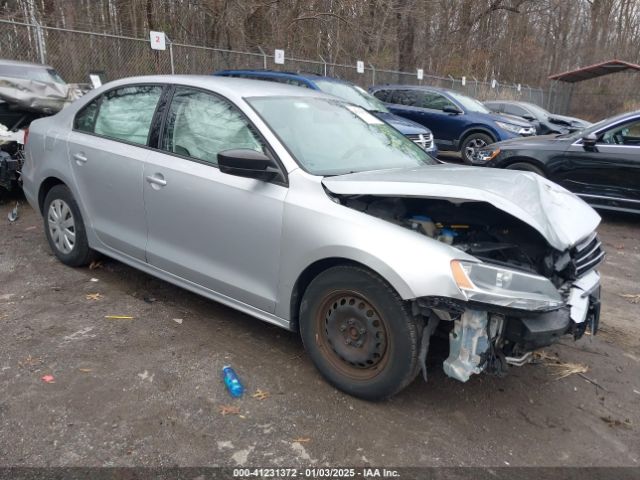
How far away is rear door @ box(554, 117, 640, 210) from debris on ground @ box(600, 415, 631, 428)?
5.03m

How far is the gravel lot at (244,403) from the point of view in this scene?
2.69 m

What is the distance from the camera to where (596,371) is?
143 inches

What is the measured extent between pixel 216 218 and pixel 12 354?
1.54 meters

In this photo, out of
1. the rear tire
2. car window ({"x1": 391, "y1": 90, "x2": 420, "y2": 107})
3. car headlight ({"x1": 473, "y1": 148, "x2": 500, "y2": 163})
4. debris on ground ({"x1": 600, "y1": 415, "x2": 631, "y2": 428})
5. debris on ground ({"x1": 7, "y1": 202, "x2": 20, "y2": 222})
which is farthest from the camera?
car window ({"x1": 391, "y1": 90, "x2": 420, "y2": 107})

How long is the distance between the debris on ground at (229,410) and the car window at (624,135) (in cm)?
663

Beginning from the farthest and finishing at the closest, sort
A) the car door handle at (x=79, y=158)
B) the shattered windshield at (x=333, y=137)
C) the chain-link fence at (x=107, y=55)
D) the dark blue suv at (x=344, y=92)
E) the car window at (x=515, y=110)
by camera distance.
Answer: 1. the car window at (x=515, y=110)
2. the chain-link fence at (x=107, y=55)
3. the dark blue suv at (x=344, y=92)
4. the car door handle at (x=79, y=158)
5. the shattered windshield at (x=333, y=137)

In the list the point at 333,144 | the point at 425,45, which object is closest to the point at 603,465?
the point at 333,144

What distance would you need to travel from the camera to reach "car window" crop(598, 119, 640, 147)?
24.5 ft

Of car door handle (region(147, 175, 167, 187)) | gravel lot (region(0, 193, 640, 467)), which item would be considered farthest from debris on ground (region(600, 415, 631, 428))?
car door handle (region(147, 175, 167, 187))

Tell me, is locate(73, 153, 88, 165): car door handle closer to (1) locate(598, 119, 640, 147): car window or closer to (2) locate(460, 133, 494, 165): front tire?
(1) locate(598, 119, 640, 147): car window

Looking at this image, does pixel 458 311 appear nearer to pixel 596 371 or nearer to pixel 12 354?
pixel 596 371

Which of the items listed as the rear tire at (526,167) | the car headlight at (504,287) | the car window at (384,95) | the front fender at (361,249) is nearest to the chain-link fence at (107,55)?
the car window at (384,95)

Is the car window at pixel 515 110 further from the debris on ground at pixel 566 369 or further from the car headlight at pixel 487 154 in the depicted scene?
the debris on ground at pixel 566 369

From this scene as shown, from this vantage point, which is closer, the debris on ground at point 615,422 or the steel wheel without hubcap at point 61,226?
the debris on ground at point 615,422
